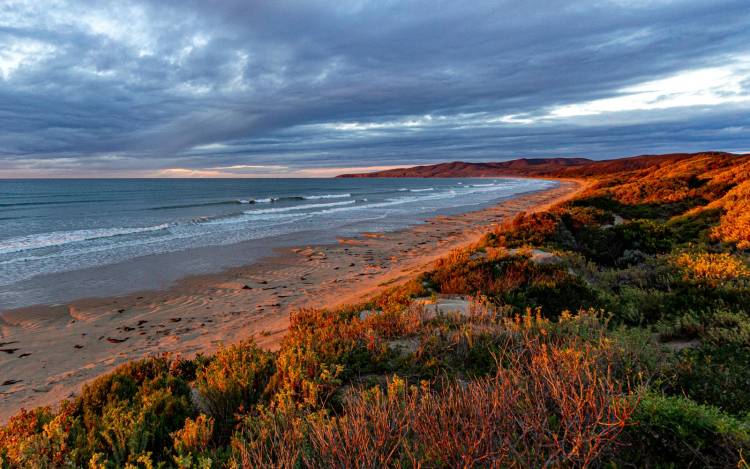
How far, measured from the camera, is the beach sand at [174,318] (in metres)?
7.38

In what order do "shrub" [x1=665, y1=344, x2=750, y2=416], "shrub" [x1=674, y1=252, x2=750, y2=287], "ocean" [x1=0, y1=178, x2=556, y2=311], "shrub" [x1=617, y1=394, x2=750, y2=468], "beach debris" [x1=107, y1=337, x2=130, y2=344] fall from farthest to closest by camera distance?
"ocean" [x1=0, y1=178, x2=556, y2=311]
"beach debris" [x1=107, y1=337, x2=130, y2=344]
"shrub" [x1=674, y1=252, x2=750, y2=287]
"shrub" [x1=665, y1=344, x2=750, y2=416]
"shrub" [x1=617, y1=394, x2=750, y2=468]

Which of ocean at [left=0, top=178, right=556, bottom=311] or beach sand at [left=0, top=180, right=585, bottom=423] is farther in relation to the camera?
ocean at [left=0, top=178, right=556, bottom=311]

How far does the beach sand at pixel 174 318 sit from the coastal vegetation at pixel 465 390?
1862 millimetres

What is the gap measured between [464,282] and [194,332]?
21.7ft

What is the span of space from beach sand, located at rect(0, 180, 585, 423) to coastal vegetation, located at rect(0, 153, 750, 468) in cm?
186

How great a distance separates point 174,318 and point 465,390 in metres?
9.38

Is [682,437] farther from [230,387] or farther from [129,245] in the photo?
[129,245]

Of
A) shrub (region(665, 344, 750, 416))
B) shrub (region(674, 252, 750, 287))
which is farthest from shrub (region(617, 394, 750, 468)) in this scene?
shrub (region(674, 252, 750, 287))

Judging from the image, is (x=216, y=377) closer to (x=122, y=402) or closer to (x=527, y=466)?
(x=122, y=402)

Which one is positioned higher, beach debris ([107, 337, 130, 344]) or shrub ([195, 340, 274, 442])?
shrub ([195, 340, 274, 442])

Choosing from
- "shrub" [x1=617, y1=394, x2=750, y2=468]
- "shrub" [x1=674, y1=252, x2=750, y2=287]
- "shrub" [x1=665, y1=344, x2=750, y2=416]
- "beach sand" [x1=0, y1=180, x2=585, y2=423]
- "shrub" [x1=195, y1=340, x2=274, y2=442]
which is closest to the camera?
"shrub" [x1=617, y1=394, x2=750, y2=468]

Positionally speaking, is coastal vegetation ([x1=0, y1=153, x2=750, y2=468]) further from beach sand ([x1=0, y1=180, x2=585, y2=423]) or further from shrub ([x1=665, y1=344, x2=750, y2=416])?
beach sand ([x1=0, y1=180, x2=585, y2=423])

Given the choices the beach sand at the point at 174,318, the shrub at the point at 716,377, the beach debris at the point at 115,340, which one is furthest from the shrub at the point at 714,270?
the beach debris at the point at 115,340

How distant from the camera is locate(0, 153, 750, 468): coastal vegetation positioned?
263cm
